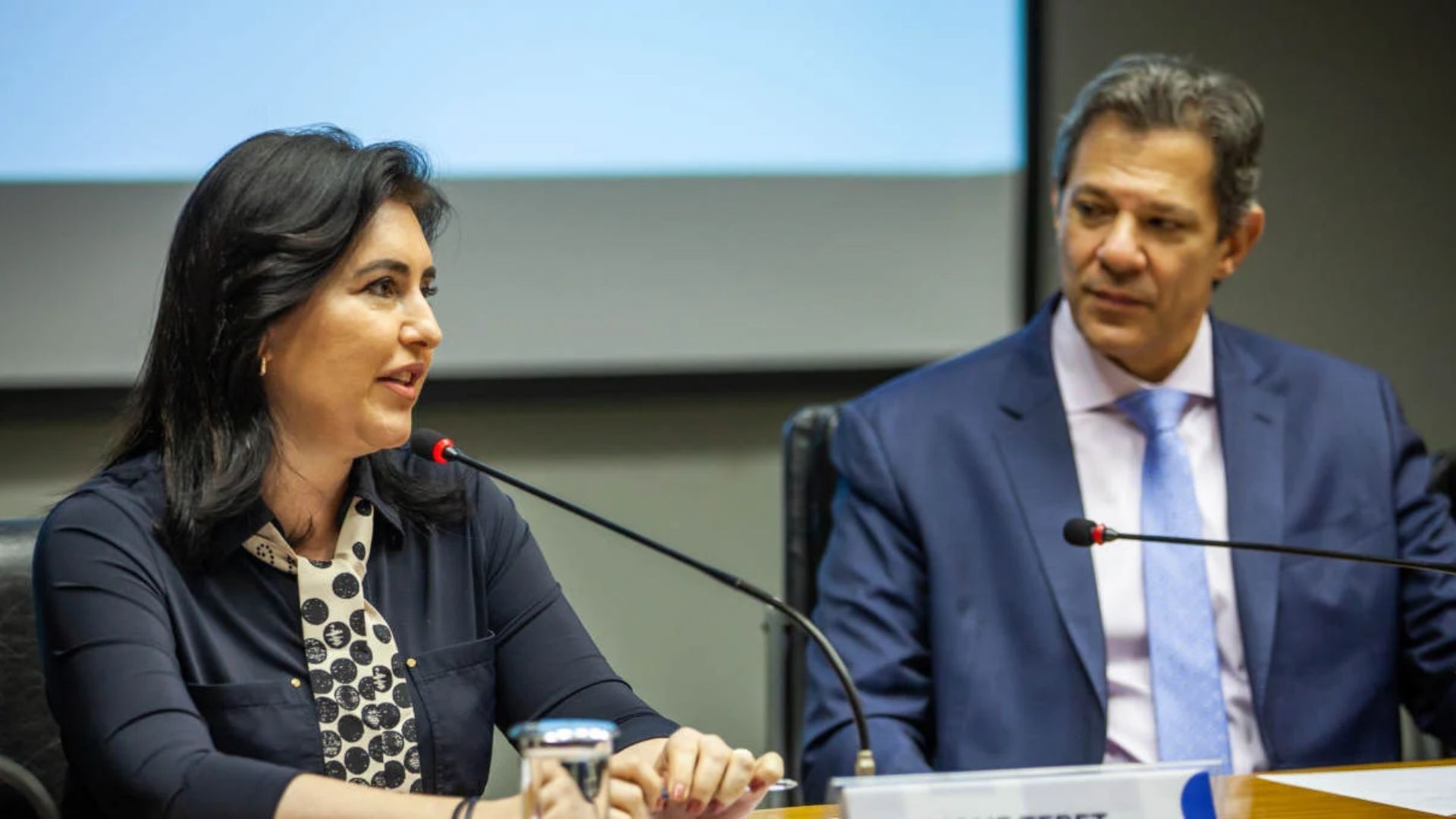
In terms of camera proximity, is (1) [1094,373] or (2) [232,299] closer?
(2) [232,299]

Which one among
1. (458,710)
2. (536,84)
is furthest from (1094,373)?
(536,84)

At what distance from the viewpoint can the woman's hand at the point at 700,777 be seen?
4.55 ft

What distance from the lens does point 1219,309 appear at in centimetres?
342

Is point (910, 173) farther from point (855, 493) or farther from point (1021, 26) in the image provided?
point (855, 493)

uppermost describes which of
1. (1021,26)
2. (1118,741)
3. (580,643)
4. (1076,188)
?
(1021,26)

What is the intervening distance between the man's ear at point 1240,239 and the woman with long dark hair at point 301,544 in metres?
1.20

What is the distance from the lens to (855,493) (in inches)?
89.0

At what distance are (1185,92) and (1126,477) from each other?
570 millimetres

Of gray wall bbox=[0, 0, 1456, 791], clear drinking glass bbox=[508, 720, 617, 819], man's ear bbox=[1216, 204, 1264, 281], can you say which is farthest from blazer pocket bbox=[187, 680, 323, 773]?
man's ear bbox=[1216, 204, 1264, 281]

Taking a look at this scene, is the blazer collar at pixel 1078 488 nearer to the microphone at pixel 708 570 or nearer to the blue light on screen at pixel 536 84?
the microphone at pixel 708 570

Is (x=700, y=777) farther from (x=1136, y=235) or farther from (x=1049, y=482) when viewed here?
(x=1136, y=235)

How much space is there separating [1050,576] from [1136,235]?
0.52 m

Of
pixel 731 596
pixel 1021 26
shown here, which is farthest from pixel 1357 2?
pixel 731 596

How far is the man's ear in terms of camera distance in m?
2.41
